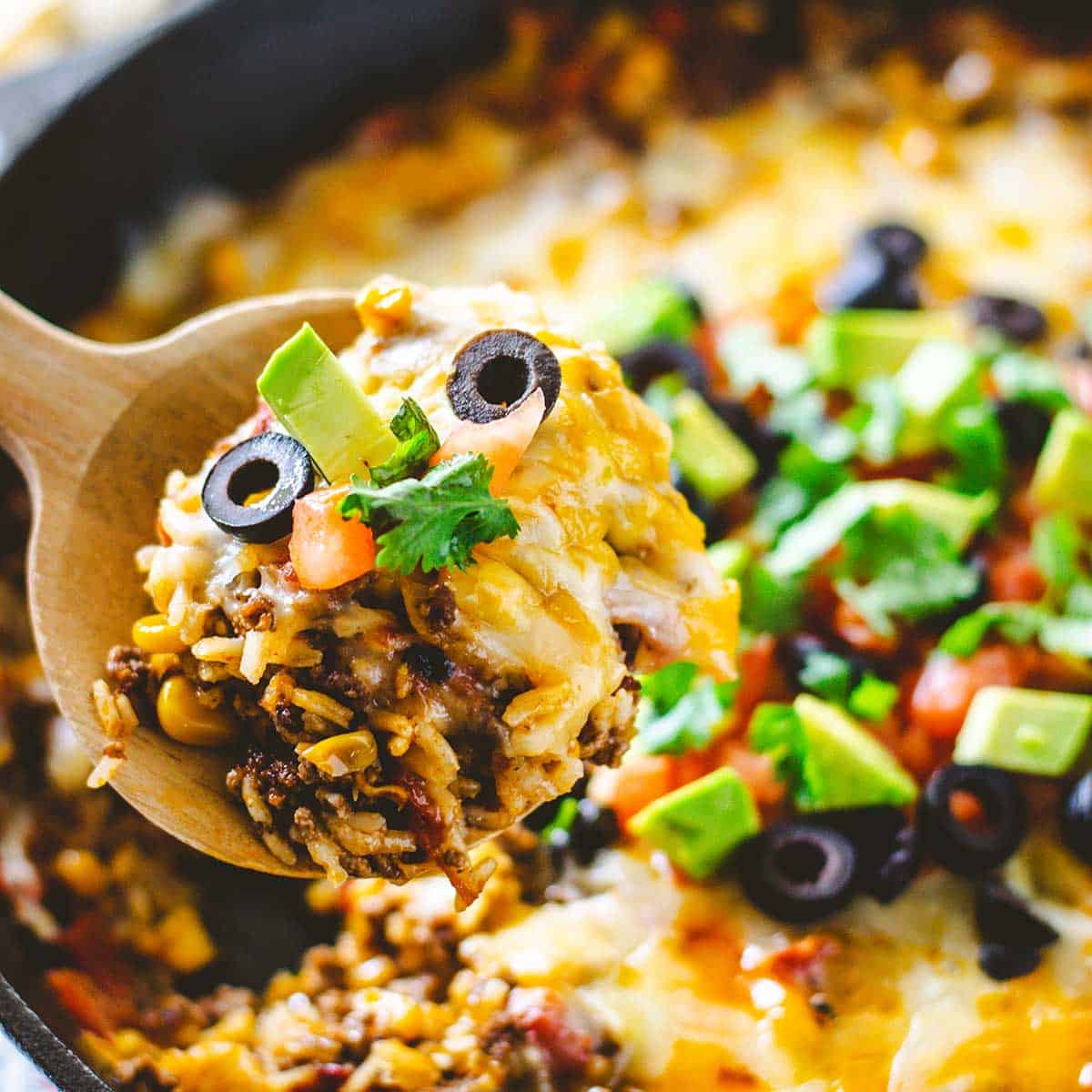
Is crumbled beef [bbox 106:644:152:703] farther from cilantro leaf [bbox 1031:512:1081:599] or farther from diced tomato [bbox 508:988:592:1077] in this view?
cilantro leaf [bbox 1031:512:1081:599]

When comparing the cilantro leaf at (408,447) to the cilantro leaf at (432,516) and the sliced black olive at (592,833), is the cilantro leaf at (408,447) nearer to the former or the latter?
the cilantro leaf at (432,516)

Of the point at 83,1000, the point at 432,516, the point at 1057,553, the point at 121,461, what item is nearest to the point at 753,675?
the point at 1057,553

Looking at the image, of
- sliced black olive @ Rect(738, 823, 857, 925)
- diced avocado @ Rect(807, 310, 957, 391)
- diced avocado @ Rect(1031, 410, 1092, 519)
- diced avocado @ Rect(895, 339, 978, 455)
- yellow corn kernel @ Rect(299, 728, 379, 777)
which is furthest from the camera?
diced avocado @ Rect(807, 310, 957, 391)

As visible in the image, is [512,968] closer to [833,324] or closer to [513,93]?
[833,324]

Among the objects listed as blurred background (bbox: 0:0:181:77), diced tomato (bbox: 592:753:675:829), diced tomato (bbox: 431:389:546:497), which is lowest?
diced tomato (bbox: 592:753:675:829)

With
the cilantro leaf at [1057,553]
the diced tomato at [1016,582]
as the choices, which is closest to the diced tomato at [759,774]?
the diced tomato at [1016,582]

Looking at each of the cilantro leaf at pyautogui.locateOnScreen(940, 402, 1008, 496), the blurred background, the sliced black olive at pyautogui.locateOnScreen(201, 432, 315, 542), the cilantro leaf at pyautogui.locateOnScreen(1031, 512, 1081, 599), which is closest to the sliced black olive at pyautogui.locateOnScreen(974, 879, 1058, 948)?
the cilantro leaf at pyautogui.locateOnScreen(1031, 512, 1081, 599)

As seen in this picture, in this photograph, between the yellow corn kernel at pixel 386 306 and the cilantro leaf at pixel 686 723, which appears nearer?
the yellow corn kernel at pixel 386 306
